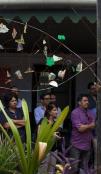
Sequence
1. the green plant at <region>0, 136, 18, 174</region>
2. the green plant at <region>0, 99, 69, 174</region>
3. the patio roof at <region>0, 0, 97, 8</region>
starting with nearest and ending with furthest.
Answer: the green plant at <region>0, 99, 69, 174</region>
the green plant at <region>0, 136, 18, 174</region>
the patio roof at <region>0, 0, 97, 8</region>

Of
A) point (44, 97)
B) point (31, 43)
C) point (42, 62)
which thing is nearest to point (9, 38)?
point (31, 43)

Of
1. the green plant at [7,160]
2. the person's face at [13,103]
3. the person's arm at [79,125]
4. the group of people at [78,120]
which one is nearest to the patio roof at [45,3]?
the group of people at [78,120]

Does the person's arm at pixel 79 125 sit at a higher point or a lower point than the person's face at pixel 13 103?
lower

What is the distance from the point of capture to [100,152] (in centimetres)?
441

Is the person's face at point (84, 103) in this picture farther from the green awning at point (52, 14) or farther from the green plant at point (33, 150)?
the green plant at point (33, 150)

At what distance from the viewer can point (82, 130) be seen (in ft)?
25.5

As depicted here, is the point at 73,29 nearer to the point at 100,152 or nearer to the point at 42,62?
the point at 42,62

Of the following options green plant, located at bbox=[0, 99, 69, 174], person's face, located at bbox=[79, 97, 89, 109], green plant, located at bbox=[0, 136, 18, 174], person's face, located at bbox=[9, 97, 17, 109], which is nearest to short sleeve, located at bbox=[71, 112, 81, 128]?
person's face, located at bbox=[79, 97, 89, 109]

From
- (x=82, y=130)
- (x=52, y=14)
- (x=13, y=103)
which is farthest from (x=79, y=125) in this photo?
(x=52, y=14)

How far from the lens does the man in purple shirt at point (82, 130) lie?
7797mm

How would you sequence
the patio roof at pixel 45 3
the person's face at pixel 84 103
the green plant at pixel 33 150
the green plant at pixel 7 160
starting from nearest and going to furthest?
the green plant at pixel 33 150
the green plant at pixel 7 160
the patio roof at pixel 45 3
the person's face at pixel 84 103

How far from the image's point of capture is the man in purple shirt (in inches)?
307

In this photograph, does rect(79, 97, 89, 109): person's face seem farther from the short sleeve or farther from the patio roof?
the patio roof

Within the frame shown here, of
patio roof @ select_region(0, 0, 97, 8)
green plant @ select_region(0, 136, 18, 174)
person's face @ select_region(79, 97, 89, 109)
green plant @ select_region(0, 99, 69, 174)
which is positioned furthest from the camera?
person's face @ select_region(79, 97, 89, 109)
